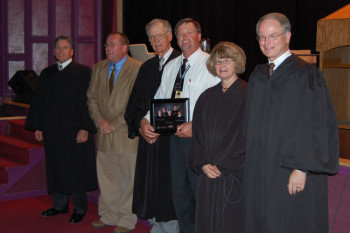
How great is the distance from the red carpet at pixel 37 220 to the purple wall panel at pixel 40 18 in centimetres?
431

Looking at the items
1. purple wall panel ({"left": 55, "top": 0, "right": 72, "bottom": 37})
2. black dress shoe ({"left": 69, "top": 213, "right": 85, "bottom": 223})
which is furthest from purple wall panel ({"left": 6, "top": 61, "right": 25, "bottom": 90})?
black dress shoe ({"left": 69, "top": 213, "right": 85, "bottom": 223})

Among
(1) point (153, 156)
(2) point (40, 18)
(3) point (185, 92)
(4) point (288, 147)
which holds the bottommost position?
(1) point (153, 156)

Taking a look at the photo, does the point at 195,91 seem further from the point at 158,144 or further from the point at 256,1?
the point at 256,1

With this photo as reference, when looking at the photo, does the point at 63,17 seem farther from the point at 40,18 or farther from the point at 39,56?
the point at 39,56

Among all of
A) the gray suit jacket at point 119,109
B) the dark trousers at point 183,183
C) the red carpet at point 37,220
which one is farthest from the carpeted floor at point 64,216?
the dark trousers at point 183,183

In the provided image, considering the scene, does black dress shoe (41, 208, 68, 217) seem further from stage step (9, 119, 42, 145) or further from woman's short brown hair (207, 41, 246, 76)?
woman's short brown hair (207, 41, 246, 76)

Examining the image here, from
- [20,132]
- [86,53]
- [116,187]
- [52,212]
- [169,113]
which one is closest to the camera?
[169,113]

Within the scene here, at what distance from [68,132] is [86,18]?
16.6 ft

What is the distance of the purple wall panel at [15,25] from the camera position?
868 cm

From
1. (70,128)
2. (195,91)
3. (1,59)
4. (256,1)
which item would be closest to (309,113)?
(195,91)

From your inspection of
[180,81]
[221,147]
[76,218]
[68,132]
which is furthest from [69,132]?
[221,147]

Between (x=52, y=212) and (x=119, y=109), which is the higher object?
(x=119, y=109)

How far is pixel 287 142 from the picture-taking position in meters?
2.46

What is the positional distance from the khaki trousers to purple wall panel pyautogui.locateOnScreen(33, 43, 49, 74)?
5.18 m
